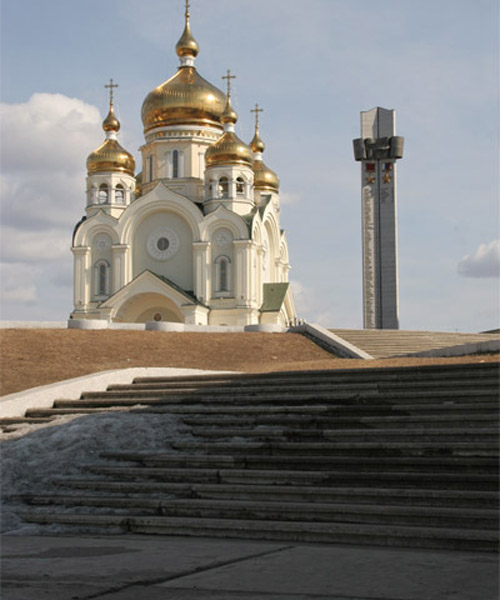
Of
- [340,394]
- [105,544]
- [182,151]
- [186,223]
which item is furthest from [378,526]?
[182,151]

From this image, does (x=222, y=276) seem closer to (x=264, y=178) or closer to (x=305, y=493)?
(x=264, y=178)

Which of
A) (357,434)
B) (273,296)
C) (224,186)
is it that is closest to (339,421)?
(357,434)

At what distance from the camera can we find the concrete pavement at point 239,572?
4.04m

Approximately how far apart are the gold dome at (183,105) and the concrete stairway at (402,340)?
873 inches

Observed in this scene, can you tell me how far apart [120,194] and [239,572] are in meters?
39.4

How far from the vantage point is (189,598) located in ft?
13.0

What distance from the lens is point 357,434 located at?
7.77m

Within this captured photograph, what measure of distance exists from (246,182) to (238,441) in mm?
33857

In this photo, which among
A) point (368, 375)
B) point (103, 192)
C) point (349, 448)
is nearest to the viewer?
point (349, 448)

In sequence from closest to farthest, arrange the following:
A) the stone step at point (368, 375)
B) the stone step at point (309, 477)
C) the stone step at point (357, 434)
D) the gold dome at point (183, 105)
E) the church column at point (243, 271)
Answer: the stone step at point (309, 477), the stone step at point (357, 434), the stone step at point (368, 375), the church column at point (243, 271), the gold dome at point (183, 105)

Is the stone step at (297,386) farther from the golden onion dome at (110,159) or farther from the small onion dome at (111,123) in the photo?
the small onion dome at (111,123)

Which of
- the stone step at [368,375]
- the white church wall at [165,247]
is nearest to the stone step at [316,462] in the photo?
the stone step at [368,375]

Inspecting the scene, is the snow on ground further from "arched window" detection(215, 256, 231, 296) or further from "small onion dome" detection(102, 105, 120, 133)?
"small onion dome" detection(102, 105, 120, 133)

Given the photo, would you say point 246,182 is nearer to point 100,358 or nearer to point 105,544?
point 100,358
